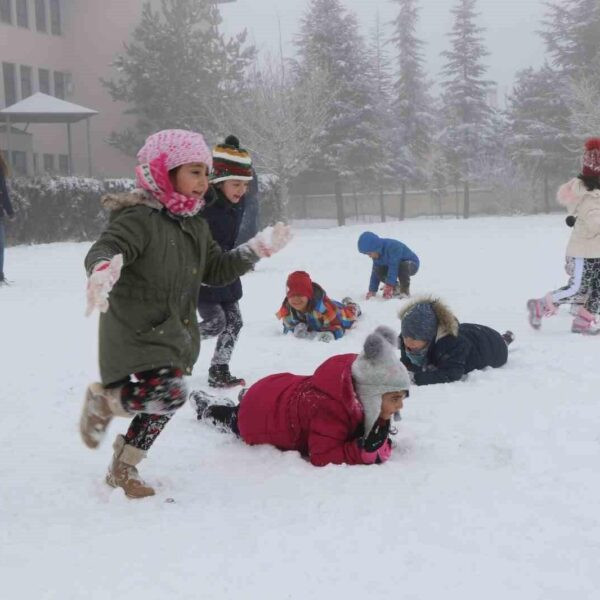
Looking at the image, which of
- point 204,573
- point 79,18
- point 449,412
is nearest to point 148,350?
point 204,573

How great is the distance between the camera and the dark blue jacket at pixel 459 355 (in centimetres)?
526

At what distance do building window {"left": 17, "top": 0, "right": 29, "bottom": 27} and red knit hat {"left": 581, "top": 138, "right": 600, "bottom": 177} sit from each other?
29.8 metres

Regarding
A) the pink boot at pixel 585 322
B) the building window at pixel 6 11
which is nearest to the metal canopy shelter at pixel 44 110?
the building window at pixel 6 11

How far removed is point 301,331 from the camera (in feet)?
23.7

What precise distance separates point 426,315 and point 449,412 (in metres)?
0.97

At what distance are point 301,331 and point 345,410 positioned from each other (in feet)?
11.6

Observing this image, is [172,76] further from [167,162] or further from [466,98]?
[167,162]

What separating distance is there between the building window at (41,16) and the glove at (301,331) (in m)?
30.1

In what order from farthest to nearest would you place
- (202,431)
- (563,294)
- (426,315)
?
1. (563,294)
2. (426,315)
3. (202,431)

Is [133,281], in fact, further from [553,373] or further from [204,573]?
[553,373]

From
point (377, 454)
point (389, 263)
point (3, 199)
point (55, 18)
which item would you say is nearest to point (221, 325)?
point (377, 454)

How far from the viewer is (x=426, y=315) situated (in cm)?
530

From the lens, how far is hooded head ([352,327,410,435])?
144 inches

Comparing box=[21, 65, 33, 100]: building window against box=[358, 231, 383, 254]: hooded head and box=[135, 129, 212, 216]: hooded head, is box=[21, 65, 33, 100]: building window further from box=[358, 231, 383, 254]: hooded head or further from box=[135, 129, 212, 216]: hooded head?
box=[135, 129, 212, 216]: hooded head
